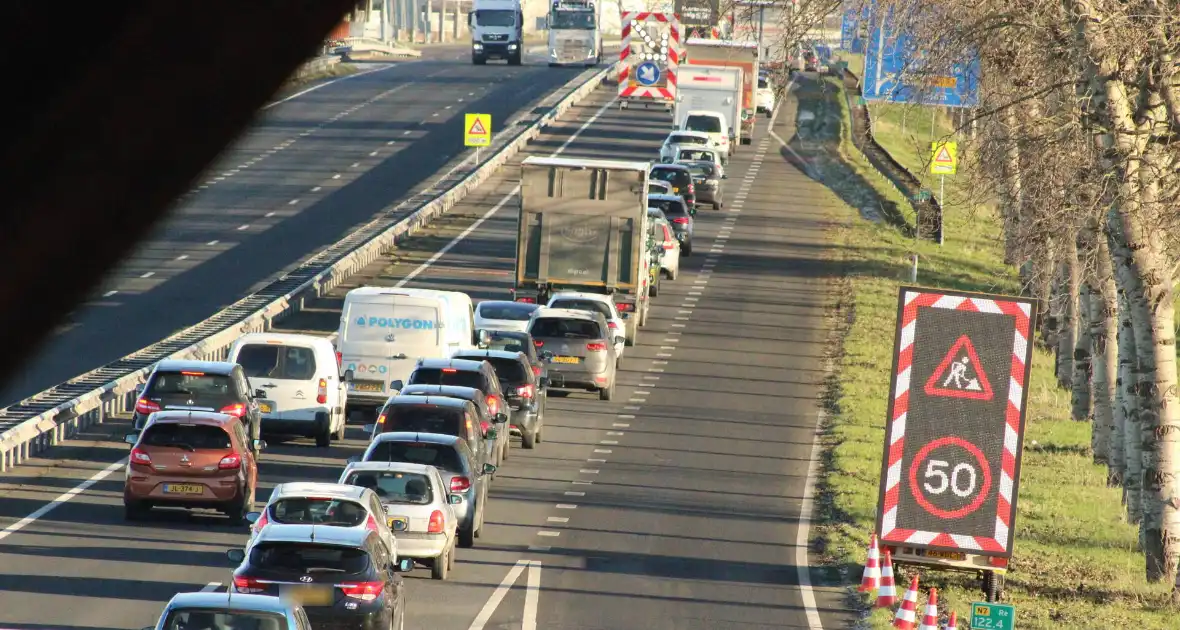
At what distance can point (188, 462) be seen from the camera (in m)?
22.0

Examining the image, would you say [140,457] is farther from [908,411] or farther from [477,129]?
[477,129]

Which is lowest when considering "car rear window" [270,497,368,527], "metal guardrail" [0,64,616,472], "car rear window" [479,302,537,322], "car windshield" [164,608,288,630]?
"metal guardrail" [0,64,616,472]

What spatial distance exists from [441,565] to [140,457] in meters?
4.42

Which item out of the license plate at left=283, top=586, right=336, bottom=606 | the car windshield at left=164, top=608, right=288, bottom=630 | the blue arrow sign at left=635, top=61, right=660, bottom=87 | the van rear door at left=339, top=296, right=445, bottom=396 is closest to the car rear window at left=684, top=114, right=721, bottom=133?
the blue arrow sign at left=635, top=61, right=660, bottom=87

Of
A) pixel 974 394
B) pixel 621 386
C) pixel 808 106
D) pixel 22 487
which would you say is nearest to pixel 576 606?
pixel 974 394

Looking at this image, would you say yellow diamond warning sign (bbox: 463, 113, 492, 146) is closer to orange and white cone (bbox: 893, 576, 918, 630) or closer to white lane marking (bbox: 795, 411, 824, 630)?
white lane marking (bbox: 795, 411, 824, 630)

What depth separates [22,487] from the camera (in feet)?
81.5

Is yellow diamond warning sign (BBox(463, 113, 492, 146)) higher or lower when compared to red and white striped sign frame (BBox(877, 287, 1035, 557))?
lower

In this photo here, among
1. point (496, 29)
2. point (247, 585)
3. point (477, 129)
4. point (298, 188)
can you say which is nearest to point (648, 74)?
point (477, 129)

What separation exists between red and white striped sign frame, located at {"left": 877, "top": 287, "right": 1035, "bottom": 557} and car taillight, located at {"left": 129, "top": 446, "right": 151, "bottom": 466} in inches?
373

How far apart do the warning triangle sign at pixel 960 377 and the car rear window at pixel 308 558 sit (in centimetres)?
559

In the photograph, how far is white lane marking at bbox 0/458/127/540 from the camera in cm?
2193

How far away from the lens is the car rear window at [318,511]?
1705 centimetres

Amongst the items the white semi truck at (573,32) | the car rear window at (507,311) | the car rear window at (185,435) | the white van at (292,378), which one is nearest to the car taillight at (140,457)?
the car rear window at (185,435)
